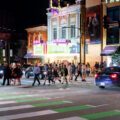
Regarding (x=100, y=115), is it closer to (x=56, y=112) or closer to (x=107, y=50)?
(x=56, y=112)

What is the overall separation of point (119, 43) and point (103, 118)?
27558 mm

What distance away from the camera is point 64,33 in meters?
43.5

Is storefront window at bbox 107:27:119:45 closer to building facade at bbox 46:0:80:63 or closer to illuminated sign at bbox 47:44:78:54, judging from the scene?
building facade at bbox 46:0:80:63

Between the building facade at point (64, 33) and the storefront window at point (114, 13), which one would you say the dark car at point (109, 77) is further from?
the building facade at point (64, 33)

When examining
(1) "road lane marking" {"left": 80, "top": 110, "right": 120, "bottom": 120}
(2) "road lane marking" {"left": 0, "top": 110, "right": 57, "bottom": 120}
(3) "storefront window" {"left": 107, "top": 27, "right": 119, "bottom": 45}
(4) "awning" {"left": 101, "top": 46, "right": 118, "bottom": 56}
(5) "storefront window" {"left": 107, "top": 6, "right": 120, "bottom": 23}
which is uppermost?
(5) "storefront window" {"left": 107, "top": 6, "right": 120, "bottom": 23}

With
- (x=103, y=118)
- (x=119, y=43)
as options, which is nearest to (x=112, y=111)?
(x=103, y=118)

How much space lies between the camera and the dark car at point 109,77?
53.2 ft

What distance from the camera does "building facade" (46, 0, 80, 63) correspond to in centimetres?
3962

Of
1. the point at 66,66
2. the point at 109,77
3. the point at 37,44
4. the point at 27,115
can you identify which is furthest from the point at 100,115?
the point at 37,44

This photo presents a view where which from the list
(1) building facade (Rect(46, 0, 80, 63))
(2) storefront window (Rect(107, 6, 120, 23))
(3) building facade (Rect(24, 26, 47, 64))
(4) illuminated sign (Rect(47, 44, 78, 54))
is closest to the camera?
(2) storefront window (Rect(107, 6, 120, 23))

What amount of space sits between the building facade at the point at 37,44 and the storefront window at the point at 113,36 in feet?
34.6

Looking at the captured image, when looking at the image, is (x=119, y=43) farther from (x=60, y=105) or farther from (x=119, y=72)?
(x=60, y=105)

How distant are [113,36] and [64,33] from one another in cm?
981

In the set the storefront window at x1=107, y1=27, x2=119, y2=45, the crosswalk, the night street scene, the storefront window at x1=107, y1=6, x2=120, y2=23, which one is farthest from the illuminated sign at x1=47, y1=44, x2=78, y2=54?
the crosswalk
